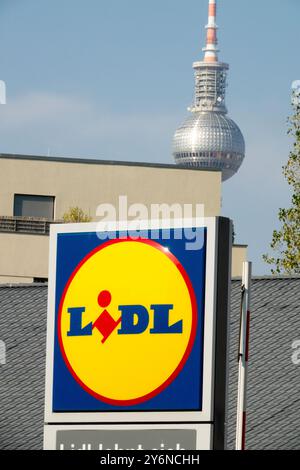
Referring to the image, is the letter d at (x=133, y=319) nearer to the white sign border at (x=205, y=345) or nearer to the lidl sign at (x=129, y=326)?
the lidl sign at (x=129, y=326)

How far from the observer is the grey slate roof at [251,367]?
856 inches

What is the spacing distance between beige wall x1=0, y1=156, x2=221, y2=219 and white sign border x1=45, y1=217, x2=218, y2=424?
4825cm

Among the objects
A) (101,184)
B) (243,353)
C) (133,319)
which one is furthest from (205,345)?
(101,184)

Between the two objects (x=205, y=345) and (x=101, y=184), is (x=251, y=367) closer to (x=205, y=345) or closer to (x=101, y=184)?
(x=205, y=345)

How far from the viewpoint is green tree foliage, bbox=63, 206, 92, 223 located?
180 ft

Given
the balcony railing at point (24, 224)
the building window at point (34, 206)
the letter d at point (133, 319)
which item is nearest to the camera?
the letter d at point (133, 319)

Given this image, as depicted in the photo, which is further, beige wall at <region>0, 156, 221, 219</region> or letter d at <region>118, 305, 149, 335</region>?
beige wall at <region>0, 156, 221, 219</region>

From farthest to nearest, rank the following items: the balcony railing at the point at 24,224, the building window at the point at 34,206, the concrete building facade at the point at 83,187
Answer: the building window at the point at 34,206 < the concrete building facade at the point at 83,187 < the balcony railing at the point at 24,224

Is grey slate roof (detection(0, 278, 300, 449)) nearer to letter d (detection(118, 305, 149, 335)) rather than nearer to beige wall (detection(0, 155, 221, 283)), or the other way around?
letter d (detection(118, 305, 149, 335))

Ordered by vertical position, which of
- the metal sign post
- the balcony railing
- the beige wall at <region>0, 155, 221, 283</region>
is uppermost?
the beige wall at <region>0, 155, 221, 283</region>

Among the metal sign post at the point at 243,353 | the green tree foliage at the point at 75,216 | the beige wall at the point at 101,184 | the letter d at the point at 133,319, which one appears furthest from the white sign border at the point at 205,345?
the beige wall at the point at 101,184

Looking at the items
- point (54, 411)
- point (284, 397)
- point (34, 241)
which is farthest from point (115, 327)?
point (34, 241)

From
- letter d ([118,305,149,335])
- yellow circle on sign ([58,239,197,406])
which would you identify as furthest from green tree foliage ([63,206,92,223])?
letter d ([118,305,149,335])

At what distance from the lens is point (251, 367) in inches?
920
